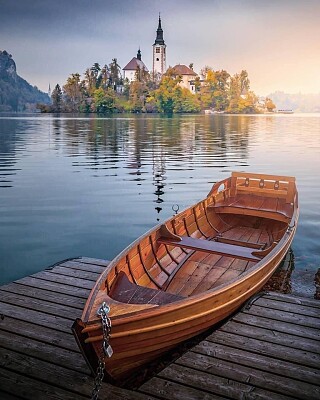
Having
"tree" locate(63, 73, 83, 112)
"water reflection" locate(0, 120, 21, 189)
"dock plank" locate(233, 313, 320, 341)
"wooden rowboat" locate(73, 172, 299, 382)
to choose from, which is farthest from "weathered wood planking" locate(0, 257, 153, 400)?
"tree" locate(63, 73, 83, 112)

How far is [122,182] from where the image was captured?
21.6 metres

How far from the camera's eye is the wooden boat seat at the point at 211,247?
7219mm

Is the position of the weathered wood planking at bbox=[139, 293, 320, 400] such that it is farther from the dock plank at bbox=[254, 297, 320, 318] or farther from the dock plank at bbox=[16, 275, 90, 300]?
the dock plank at bbox=[16, 275, 90, 300]

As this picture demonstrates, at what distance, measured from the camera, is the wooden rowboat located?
488 centimetres

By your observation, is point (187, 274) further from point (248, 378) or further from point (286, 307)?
point (248, 378)

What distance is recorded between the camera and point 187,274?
7867 mm

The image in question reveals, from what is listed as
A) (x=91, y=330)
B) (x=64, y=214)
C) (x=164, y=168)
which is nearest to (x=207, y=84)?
(x=164, y=168)

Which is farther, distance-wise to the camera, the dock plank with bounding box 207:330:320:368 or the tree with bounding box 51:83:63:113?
the tree with bounding box 51:83:63:113

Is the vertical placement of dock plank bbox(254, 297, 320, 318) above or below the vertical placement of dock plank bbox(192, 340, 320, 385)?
above

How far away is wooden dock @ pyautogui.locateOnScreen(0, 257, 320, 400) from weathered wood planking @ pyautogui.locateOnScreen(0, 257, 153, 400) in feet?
0.04

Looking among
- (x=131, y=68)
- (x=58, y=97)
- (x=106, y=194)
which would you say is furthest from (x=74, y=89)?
(x=106, y=194)

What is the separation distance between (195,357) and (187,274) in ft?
8.12

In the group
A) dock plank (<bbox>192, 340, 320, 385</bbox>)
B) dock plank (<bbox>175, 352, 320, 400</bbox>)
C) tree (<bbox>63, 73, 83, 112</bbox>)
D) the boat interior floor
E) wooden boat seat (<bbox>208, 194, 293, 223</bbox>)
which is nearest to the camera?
dock plank (<bbox>175, 352, 320, 400</bbox>)

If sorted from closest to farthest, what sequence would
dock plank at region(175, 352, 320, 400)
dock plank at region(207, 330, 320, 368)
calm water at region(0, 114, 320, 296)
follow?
dock plank at region(175, 352, 320, 400), dock plank at region(207, 330, 320, 368), calm water at region(0, 114, 320, 296)
